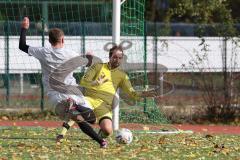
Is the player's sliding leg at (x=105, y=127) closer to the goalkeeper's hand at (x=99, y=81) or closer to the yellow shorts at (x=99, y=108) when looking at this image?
the yellow shorts at (x=99, y=108)

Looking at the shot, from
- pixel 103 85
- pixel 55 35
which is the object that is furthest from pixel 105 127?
pixel 55 35

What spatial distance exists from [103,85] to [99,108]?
0.37 m

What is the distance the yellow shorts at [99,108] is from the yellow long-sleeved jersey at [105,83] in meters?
0.05

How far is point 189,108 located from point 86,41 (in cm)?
311

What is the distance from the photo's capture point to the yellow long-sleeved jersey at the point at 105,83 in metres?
12.4

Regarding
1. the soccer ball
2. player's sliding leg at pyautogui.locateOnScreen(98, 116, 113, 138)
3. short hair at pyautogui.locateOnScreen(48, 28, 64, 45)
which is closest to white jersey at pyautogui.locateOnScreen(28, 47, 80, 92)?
short hair at pyautogui.locateOnScreen(48, 28, 64, 45)

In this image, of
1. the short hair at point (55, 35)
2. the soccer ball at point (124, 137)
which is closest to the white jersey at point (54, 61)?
the short hair at point (55, 35)

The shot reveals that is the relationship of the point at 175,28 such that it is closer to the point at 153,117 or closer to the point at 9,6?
the point at 9,6

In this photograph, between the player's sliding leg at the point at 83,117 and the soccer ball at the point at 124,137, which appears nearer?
the player's sliding leg at the point at 83,117

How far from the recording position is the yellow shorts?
12349 millimetres

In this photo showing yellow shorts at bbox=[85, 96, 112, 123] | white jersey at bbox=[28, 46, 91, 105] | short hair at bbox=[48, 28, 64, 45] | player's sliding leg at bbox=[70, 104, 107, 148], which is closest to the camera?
player's sliding leg at bbox=[70, 104, 107, 148]

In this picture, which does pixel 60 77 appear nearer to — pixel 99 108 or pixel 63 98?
pixel 63 98

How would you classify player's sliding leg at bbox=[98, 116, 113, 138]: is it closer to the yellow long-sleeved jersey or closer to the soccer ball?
the soccer ball

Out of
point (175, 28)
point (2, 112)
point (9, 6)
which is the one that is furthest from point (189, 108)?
point (175, 28)
